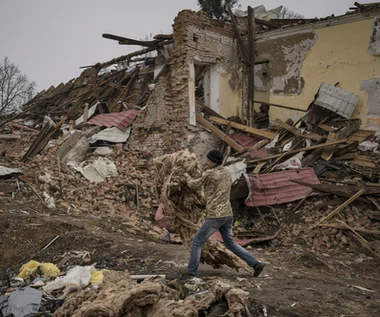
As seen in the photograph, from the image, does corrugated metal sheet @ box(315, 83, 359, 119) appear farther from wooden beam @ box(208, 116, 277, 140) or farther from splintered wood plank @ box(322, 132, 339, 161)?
wooden beam @ box(208, 116, 277, 140)

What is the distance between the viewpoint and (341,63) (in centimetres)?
1140

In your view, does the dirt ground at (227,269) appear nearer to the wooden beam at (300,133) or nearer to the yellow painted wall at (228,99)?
the wooden beam at (300,133)

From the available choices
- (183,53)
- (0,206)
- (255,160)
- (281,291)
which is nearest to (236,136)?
(255,160)

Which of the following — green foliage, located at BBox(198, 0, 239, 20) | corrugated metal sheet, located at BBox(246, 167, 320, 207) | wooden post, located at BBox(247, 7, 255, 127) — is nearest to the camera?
corrugated metal sheet, located at BBox(246, 167, 320, 207)

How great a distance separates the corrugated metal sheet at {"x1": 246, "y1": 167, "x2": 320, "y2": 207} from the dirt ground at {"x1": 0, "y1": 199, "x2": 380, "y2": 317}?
4.33 feet

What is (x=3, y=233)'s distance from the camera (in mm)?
6266

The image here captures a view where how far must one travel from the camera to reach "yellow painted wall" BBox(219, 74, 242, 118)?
1266cm

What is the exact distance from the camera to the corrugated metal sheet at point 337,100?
432 inches

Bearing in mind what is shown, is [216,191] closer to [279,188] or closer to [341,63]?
[279,188]

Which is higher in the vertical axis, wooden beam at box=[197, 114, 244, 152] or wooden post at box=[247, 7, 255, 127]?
wooden post at box=[247, 7, 255, 127]

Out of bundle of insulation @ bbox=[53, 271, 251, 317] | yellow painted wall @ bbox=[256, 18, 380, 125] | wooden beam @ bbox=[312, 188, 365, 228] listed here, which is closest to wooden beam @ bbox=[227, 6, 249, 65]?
yellow painted wall @ bbox=[256, 18, 380, 125]

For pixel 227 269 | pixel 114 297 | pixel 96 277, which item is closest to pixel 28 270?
pixel 96 277

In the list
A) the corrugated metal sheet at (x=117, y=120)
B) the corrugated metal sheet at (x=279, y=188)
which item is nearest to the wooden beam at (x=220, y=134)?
the corrugated metal sheet at (x=279, y=188)

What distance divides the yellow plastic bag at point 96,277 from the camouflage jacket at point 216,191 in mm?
1422
